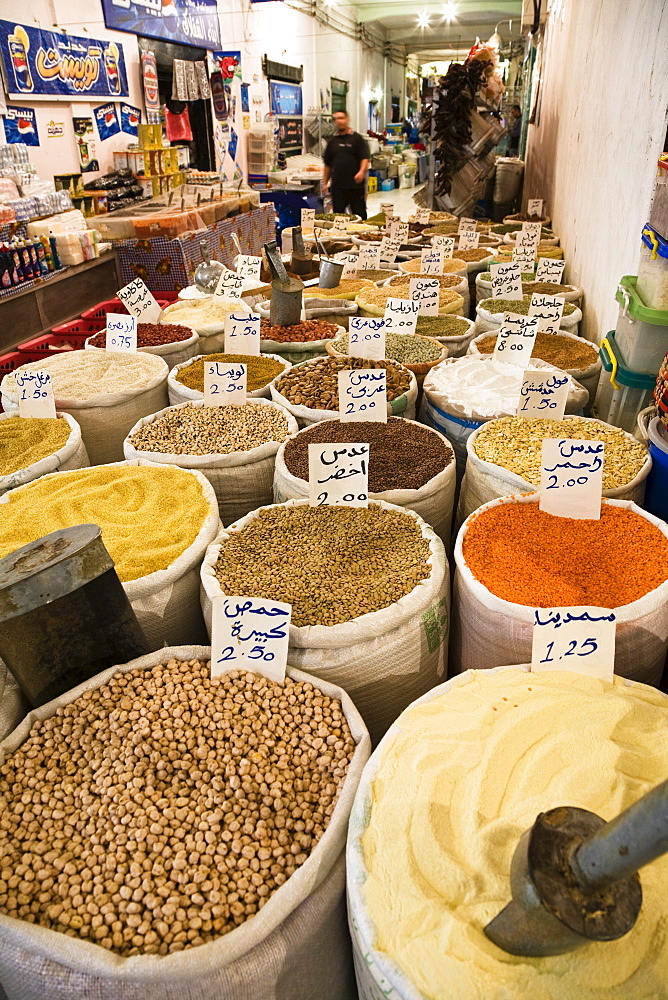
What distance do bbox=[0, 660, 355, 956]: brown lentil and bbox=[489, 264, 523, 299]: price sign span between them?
2.43 meters

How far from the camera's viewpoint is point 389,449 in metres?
1.80

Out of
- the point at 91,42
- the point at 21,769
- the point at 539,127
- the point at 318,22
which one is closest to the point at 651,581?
the point at 21,769

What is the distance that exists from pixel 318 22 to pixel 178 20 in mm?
6224

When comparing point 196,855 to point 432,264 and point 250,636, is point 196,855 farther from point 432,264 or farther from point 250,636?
point 432,264

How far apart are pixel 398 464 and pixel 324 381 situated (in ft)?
1.85

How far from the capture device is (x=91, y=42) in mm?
5527

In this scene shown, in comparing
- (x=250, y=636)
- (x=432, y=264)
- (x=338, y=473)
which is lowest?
(x=250, y=636)

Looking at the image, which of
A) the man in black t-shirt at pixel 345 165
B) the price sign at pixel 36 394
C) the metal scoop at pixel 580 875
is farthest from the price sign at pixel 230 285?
the man in black t-shirt at pixel 345 165

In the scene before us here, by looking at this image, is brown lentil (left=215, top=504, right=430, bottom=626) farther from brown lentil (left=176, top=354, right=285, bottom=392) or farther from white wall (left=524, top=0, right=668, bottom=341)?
white wall (left=524, top=0, right=668, bottom=341)

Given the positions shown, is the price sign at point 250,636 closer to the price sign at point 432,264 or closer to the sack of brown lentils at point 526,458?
the sack of brown lentils at point 526,458

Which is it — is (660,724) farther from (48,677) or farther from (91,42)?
(91,42)

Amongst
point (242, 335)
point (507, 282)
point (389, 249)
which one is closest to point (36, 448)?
point (242, 335)

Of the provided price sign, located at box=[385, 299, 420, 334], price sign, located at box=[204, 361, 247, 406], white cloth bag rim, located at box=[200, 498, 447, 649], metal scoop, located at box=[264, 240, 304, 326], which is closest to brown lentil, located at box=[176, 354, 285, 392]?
price sign, located at box=[204, 361, 247, 406]

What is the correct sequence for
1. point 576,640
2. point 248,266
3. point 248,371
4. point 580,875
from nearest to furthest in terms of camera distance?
point 580,875
point 576,640
point 248,371
point 248,266
